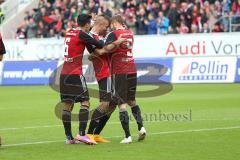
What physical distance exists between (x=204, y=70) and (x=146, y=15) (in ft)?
27.0

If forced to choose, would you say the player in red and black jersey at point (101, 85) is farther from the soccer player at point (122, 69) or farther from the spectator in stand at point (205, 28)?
the spectator in stand at point (205, 28)

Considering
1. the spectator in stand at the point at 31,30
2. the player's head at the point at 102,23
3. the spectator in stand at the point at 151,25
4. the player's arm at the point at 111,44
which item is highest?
the player's head at the point at 102,23

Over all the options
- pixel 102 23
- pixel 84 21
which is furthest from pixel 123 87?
pixel 84 21

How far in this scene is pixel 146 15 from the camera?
37.3m

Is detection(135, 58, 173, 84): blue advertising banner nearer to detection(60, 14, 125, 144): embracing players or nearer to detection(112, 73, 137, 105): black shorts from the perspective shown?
detection(112, 73, 137, 105): black shorts

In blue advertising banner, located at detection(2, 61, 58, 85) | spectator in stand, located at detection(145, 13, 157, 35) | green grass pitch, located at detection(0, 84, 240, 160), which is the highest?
green grass pitch, located at detection(0, 84, 240, 160)

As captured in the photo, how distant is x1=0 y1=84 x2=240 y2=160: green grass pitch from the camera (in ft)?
38.2

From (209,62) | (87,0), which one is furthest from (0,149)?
(87,0)

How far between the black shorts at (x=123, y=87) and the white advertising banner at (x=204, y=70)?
16.5 m

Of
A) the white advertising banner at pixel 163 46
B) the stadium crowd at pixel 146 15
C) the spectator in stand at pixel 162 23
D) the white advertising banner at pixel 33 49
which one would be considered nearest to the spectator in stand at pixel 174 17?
the stadium crowd at pixel 146 15

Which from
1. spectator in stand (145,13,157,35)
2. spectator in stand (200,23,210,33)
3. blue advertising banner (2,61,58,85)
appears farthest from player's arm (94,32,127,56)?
spectator in stand (145,13,157,35)

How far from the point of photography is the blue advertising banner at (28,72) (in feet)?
106

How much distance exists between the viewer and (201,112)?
61.9 feet

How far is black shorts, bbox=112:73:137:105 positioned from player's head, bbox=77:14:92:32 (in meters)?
1.09
